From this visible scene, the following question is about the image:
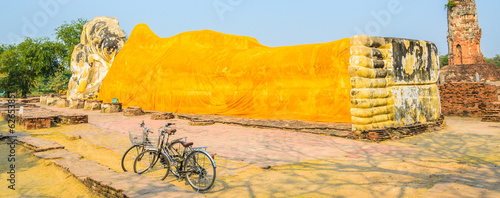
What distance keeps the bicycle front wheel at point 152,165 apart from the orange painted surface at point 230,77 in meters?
6.21

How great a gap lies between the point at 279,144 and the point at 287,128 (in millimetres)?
2332

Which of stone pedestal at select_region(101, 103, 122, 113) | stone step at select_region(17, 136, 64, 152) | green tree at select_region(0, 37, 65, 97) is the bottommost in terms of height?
stone step at select_region(17, 136, 64, 152)

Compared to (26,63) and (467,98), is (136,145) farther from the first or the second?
(26,63)

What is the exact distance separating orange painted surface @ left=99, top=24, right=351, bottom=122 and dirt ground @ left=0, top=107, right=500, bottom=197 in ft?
6.57

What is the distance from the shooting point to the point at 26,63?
107 ft

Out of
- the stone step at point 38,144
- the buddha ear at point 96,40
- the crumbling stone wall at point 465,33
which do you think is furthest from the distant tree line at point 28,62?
the crumbling stone wall at point 465,33

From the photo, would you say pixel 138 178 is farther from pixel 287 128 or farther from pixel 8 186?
pixel 287 128

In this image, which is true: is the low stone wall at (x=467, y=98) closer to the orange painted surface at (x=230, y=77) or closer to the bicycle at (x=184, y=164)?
the orange painted surface at (x=230, y=77)

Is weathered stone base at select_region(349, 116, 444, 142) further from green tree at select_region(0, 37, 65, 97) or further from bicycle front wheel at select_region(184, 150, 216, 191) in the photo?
green tree at select_region(0, 37, 65, 97)

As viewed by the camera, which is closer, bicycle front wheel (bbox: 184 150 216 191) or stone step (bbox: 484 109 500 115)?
bicycle front wheel (bbox: 184 150 216 191)

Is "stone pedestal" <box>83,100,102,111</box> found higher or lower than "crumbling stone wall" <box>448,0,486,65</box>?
lower

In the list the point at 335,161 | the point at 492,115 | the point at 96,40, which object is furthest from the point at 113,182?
the point at 96,40

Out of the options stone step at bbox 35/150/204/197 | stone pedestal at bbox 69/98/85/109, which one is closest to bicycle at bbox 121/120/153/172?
stone step at bbox 35/150/204/197

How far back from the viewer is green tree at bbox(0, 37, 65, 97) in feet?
107
